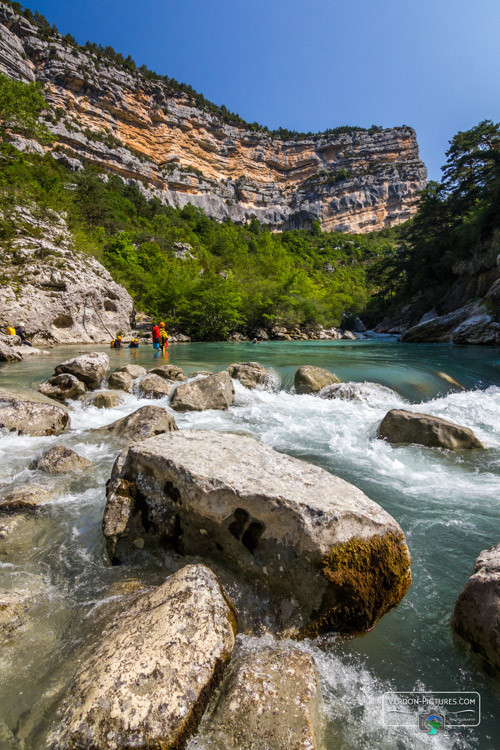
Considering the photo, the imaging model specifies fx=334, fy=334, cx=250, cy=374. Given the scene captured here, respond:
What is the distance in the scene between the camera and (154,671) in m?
1.75

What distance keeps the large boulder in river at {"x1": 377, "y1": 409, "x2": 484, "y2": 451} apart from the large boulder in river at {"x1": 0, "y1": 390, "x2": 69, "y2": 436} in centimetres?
648

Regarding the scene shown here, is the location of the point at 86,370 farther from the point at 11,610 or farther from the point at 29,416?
the point at 11,610

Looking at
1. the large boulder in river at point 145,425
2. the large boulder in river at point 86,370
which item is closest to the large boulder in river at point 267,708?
the large boulder in river at point 145,425

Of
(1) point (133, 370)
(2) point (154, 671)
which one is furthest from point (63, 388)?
(2) point (154, 671)

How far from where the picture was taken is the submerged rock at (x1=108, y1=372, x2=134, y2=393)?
9742 millimetres

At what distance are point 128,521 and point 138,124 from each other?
4689 inches

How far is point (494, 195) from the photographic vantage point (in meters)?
23.7

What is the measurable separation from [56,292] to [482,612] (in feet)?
74.6

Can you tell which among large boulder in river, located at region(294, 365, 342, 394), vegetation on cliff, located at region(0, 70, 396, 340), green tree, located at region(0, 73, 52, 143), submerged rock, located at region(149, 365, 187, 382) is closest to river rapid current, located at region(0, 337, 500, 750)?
large boulder in river, located at region(294, 365, 342, 394)

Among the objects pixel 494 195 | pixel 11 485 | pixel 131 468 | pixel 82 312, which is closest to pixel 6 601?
pixel 131 468

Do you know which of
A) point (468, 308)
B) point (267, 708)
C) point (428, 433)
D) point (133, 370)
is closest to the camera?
point (267, 708)

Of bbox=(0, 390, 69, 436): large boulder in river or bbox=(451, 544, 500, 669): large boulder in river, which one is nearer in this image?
bbox=(451, 544, 500, 669): large boulder in river

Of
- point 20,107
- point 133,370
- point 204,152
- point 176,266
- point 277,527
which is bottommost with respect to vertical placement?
point 133,370

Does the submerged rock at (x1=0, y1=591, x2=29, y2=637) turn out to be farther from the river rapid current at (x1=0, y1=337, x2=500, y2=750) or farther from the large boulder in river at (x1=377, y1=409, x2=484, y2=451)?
the large boulder in river at (x1=377, y1=409, x2=484, y2=451)
